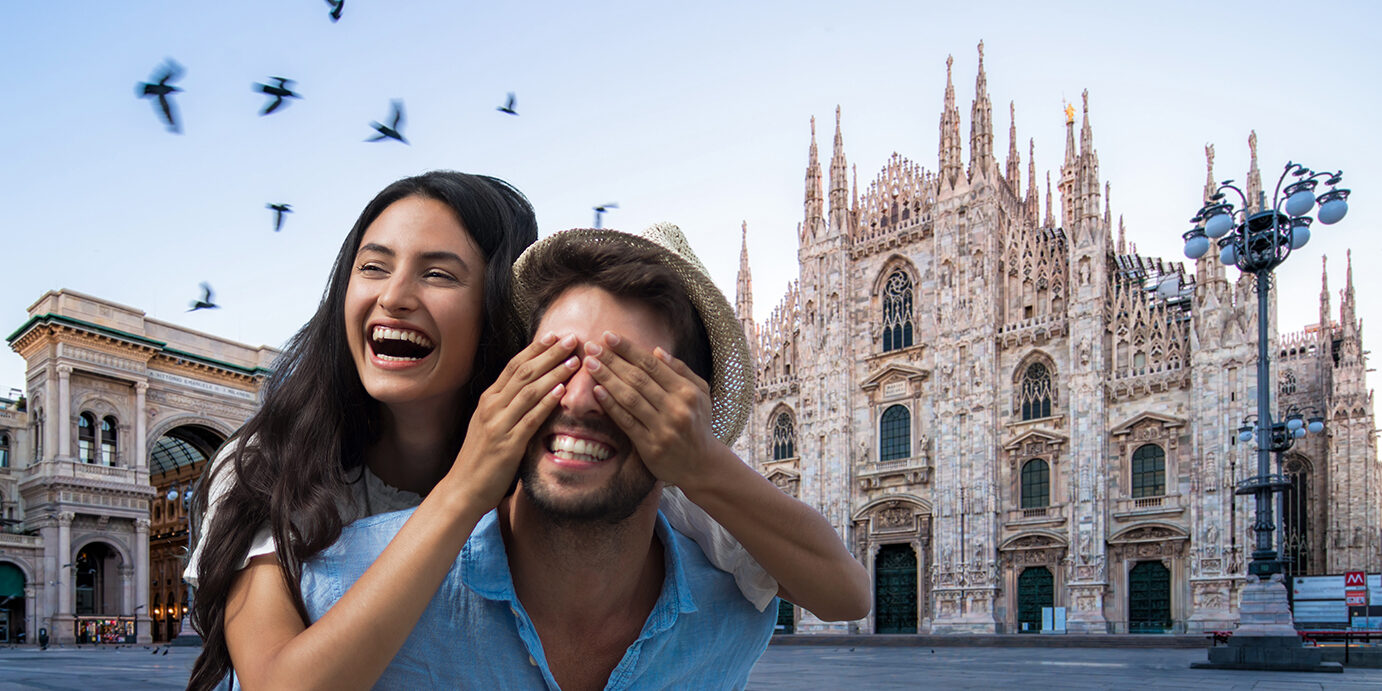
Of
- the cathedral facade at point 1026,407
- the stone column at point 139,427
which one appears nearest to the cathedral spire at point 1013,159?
the cathedral facade at point 1026,407

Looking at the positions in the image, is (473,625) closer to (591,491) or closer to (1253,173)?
(591,491)

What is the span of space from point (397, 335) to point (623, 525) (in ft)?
1.63

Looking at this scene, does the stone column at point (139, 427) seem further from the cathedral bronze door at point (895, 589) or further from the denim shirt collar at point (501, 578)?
the denim shirt collar at point (501, 578)

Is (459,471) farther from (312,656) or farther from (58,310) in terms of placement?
(58,310)

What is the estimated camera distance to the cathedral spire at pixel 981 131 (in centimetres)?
3053

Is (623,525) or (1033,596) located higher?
(623,525)

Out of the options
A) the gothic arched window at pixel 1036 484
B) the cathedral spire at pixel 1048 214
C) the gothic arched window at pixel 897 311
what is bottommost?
the gothic arched window at pixel 1036 484

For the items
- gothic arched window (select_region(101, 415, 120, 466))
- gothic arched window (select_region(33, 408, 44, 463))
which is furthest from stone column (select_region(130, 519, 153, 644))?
gothic arched window (select_region(33, 408, 44, 463))

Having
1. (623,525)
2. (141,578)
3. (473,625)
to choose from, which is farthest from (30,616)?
(623,525)

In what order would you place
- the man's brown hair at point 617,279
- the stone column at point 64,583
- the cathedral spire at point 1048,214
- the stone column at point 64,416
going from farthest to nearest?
the stone column at point 64,416 < the stone column at point 64,583 < the cathedral spire at point 1048,214 < the man's brown hair at point 617,279

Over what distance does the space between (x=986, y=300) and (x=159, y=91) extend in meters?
28.8

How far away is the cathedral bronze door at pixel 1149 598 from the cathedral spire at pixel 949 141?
1309 centimetres

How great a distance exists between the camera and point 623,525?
1.28 metres

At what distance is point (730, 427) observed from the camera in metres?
1.51
